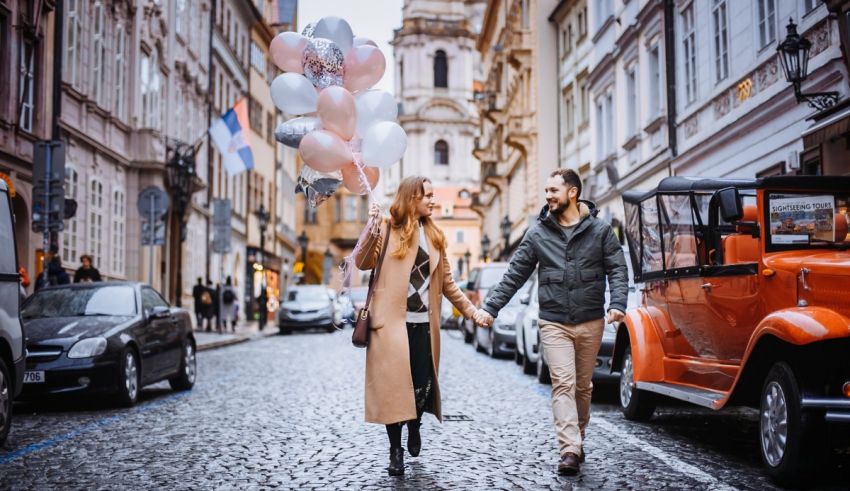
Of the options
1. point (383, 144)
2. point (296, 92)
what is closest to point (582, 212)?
point (383, 144)

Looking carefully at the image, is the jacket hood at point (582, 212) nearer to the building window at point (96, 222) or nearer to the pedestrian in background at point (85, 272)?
the pedestrian in background at point (85, 272)

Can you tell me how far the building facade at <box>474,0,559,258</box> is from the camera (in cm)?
4300

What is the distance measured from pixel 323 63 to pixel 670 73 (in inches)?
691

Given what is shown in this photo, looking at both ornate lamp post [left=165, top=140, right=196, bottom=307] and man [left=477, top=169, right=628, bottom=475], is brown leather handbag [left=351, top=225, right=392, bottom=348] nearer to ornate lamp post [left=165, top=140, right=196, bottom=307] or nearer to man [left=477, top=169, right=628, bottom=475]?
man [left=477, top=169, right=628, bottom=475]

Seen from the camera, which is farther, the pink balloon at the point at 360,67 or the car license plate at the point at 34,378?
the car license plate at the point at 34,378

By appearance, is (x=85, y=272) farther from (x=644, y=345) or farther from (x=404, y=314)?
(x=404, y=314)

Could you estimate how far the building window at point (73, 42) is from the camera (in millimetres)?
25375

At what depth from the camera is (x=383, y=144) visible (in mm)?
7922

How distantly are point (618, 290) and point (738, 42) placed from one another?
13.6 m

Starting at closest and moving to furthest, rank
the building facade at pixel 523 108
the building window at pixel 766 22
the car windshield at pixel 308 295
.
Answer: the building window at pixel 766 22, the car windshield at pixel 308 295, the building facade at pixel 523 108

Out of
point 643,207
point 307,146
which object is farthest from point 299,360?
point 307,146

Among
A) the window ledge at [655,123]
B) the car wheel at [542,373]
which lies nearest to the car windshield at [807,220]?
the car wheel at [542,373]

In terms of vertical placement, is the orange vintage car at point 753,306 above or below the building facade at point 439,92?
below

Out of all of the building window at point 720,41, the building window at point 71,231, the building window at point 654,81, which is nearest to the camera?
the building window at point 720,41
